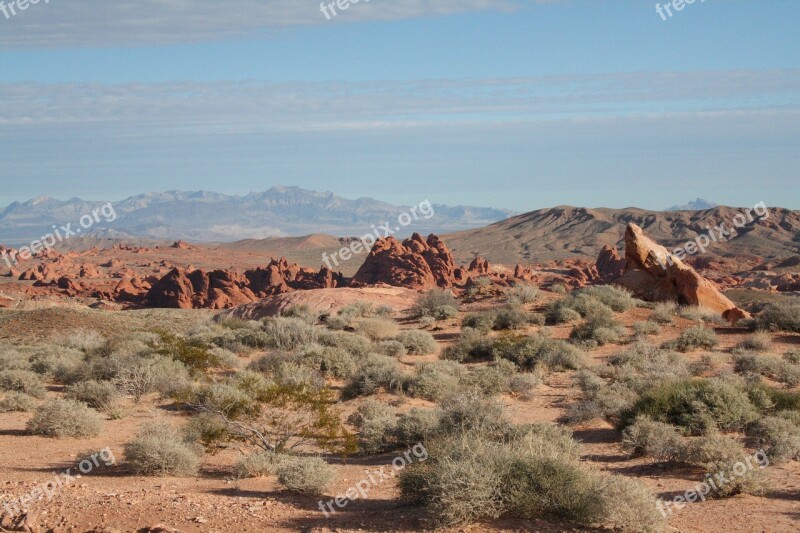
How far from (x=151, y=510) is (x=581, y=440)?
6742mm

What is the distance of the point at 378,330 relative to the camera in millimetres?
24422

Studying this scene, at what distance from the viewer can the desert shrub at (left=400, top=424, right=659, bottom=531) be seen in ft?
24.9

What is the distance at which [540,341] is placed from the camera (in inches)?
792

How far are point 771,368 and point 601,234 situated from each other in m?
95.4

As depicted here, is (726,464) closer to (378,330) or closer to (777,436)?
(777,436)

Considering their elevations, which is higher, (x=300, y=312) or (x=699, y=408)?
(x=699, y=408)

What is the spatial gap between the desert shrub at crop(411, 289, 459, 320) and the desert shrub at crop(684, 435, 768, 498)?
17500mm

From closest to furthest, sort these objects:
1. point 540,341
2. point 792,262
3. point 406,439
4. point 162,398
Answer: point 406,439 < point 162,398 < point 540,341 < point 792,262

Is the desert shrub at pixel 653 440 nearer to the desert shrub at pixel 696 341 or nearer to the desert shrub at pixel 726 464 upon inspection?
the desert shrub at pixel 726 464

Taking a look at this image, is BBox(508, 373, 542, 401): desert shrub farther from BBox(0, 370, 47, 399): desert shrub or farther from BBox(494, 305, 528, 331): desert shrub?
BBox(0, 370, 47, 399): desert shrub

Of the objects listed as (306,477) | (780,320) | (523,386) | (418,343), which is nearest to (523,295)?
(418,343)

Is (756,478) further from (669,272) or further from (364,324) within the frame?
(669,272)

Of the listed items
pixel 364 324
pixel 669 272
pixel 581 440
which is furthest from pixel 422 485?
pixel 669 272

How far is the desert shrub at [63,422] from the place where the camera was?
43.2 feet
